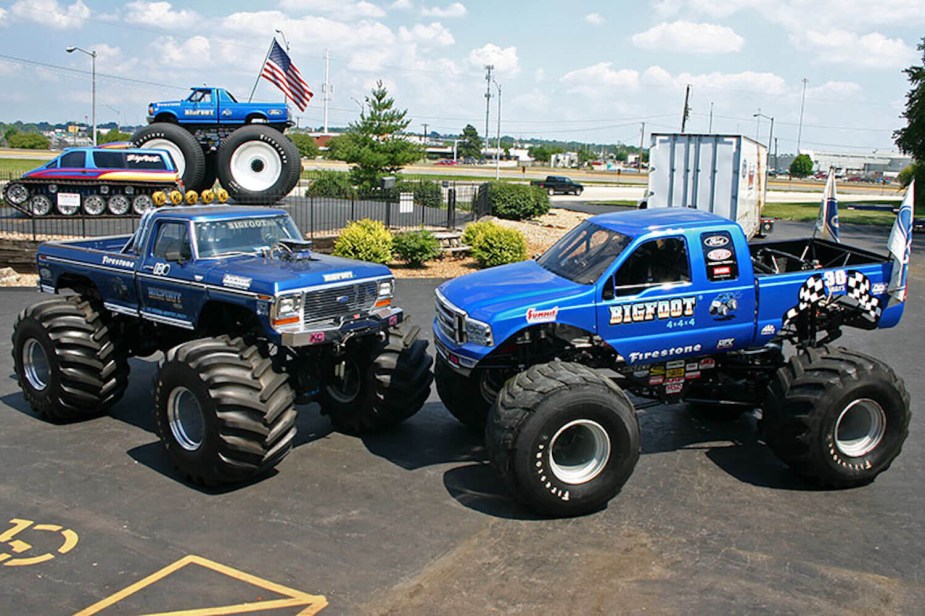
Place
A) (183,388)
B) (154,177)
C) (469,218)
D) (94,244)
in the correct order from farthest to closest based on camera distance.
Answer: (469,218) < (154,177) < (94,244) < (183,388)

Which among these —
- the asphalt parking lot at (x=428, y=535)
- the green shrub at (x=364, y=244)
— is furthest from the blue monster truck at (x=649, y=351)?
the green shrub at (x=364, y=244)

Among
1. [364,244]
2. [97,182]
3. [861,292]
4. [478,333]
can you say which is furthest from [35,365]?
[97,182]

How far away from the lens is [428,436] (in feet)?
31.0

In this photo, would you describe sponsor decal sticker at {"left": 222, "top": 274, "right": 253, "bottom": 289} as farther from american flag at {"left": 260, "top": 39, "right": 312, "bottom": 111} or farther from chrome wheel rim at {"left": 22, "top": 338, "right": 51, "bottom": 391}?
american flag at {"left": 260, "top": 39, "right": 312, "bottom": 111}

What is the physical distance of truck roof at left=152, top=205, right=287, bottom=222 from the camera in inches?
362

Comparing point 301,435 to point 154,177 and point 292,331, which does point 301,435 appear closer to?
point 292,331

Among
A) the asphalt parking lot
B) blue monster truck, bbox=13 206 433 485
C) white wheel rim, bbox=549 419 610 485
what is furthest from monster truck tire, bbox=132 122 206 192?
white wheel rim, bbox=549 419 610 485

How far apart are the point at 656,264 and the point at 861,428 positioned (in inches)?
101

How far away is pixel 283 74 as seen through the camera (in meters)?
32.3

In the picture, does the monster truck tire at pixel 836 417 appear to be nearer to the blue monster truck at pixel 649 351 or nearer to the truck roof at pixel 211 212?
the blue monster truck at pixel 649 351

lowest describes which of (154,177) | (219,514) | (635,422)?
(219,514)

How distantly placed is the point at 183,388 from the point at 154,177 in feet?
59.3

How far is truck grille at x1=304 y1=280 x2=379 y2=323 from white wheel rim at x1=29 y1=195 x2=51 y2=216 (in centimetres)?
1823

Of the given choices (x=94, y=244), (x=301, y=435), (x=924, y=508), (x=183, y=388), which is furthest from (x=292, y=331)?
(x=924, y=508)
